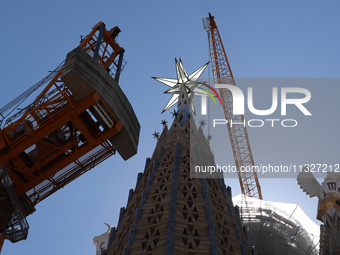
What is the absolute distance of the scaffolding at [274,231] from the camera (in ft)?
107

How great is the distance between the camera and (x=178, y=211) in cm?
2403

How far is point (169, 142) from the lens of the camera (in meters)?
30.5

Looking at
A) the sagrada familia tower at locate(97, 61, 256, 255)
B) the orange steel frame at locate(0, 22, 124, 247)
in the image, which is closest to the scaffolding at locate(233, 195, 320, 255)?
the sagrada familia tower at locate(97, 61, 256, 255)

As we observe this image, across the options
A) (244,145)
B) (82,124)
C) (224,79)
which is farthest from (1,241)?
(224,79)

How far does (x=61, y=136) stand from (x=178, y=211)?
7982 mm

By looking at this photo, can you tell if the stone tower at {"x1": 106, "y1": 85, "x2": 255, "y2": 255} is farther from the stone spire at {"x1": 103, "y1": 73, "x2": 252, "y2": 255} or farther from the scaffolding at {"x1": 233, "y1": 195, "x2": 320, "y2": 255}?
the scaffolding at {"x1": 233, "y1": 195, "x2": 320, "y2": 255}

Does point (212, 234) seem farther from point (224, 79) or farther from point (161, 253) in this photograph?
point (224, 79)

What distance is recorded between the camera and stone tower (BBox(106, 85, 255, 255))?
22375mm

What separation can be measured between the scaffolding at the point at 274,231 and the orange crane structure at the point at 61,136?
358 inches

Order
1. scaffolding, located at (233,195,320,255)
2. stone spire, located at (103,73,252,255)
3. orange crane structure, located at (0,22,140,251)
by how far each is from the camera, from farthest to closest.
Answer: scaffolding, located at (233,195,320,255)
orange crane structure, located at (0,22,140,251)
stone spire, located at (103,73,252,255)

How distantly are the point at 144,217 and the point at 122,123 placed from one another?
20.2 ft

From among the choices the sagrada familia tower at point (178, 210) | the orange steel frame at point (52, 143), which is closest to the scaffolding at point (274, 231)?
the sagrada familia tower at point (178, 210)

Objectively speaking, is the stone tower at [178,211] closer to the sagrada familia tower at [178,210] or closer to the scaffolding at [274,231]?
the sagrada familia tower at [178,210]

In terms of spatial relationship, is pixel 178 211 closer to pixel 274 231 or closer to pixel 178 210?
pixel 178 210
